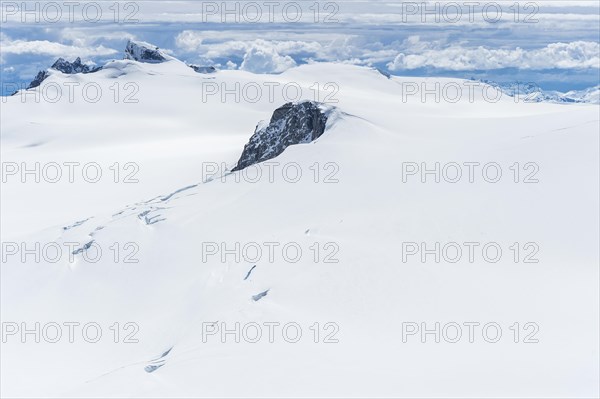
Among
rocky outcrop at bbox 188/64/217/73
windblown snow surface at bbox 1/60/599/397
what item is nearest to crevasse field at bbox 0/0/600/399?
windblown snow surface at bbox 1/60/599/397

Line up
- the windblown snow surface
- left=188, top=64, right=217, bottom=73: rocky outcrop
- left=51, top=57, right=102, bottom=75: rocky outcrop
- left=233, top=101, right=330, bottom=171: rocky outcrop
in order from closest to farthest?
the windblown snow surface, left=233, top=101, right=330, bottom=171: rocky outcrop, left=188, top=64, right=217, bottom=73: rocky outcrop, left=51, top=57, right=102, bottom=75: rocky outcrop

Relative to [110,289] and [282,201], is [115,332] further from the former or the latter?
[282,201]

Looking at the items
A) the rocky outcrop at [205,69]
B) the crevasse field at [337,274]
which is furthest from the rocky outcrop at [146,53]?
the crevasse field at [337,274]

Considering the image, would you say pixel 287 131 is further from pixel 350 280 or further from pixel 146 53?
pixel 146 53

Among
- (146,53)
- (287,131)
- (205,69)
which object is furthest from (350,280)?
(146,53)

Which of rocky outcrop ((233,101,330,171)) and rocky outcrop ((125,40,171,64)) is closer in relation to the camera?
rocky outcrop ((233,101,330,171))

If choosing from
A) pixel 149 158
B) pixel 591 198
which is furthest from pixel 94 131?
pixel 591 198

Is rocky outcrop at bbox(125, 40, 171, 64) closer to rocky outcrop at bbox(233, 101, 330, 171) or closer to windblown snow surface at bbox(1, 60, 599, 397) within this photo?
windblown snow surface at bbox(1, 60, 599, 397)
